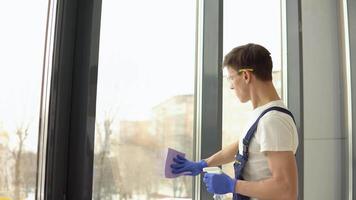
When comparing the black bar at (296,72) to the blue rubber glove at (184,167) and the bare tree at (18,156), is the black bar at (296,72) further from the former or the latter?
the bare tree at (18,156)

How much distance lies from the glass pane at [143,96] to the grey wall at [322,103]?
1002 mm

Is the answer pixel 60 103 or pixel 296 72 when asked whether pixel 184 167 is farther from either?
pixel 296 72

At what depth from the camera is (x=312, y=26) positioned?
2604 mm

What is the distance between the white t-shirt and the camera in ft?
4.02

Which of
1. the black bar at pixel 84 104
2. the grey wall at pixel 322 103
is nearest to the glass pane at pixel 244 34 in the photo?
the grey wall at pixel 322 103

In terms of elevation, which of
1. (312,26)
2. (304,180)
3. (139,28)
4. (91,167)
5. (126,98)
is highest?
(312,26)

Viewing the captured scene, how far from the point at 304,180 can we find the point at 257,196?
4.40 feet

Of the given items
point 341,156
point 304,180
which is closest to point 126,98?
point 304,180

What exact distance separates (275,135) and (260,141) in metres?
0.07

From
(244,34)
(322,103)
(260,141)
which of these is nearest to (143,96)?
(260,141)

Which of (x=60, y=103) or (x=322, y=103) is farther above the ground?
(x=322, y=103)

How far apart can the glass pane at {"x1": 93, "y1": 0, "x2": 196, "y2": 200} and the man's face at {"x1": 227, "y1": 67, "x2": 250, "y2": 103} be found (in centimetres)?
50

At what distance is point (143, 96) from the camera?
1.75 metres

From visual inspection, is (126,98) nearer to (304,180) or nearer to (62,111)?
(62,111)
